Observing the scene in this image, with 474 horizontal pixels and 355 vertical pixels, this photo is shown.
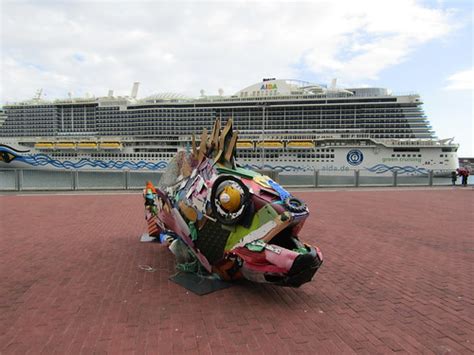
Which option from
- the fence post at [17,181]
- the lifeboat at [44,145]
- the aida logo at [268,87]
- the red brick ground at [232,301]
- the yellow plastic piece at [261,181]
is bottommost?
the red brick ground at [232,301]

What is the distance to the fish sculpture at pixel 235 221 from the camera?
393cm

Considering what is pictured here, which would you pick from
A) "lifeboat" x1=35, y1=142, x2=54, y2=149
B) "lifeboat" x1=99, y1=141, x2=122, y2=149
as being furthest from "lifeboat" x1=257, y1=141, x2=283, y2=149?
"lifeboat" x1=35, y1=142, x2=54, y2=149

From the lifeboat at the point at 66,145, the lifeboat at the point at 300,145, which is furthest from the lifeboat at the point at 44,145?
the lifeboat at the point at 300,145

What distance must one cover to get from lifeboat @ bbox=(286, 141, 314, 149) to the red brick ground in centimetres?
4078

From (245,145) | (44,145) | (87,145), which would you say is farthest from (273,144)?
(44,145)

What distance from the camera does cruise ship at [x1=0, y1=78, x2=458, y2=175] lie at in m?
46.8

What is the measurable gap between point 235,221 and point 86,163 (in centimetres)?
5445

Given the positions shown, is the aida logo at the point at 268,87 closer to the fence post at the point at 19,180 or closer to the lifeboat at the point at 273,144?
the lifeboat at the point at 273,144

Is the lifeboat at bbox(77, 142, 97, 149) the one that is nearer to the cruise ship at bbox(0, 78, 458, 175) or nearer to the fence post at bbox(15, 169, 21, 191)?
the cruise ship at bbox(0, 78, 458, 175)

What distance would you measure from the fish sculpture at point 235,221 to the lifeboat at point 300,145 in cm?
4432

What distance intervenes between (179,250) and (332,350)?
2974mm

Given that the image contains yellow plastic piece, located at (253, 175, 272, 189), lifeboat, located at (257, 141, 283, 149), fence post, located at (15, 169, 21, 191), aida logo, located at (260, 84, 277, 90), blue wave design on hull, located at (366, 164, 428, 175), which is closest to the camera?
yellow plastic piece, located at (253, 175, 272, 189)

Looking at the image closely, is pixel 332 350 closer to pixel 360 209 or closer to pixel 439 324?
pixel 439 324

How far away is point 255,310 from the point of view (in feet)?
13.0
